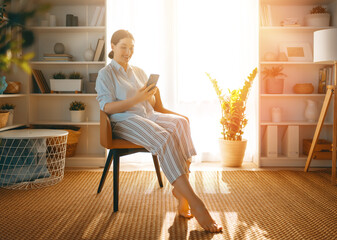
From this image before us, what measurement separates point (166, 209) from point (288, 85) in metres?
2.28

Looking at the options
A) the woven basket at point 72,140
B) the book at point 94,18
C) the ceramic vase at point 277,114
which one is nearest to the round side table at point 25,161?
the woven basket at point 72,140

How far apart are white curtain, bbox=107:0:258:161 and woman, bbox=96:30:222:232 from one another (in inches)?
47.1

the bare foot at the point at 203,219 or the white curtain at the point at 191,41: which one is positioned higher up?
the white curtain at the point at 191,41

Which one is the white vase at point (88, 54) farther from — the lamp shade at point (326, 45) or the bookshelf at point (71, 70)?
the lamp shade at point (326, 45)

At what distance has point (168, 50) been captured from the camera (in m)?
3.68

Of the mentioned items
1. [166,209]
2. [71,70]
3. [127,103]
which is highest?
[71,70]

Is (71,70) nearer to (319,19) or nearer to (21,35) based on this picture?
(319,19)

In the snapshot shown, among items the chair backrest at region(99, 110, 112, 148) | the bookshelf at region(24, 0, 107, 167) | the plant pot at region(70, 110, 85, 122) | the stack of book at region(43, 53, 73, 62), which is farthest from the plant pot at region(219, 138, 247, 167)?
the stack of book at region(43, 53, 73, 62)

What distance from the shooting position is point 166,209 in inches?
85.7

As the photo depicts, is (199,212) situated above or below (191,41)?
below

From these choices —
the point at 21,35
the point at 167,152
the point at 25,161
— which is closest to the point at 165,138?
the point at 167,152

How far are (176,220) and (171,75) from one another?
200 cm

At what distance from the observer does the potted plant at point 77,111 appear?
11.6ft

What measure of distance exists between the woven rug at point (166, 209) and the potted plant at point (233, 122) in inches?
15.8
